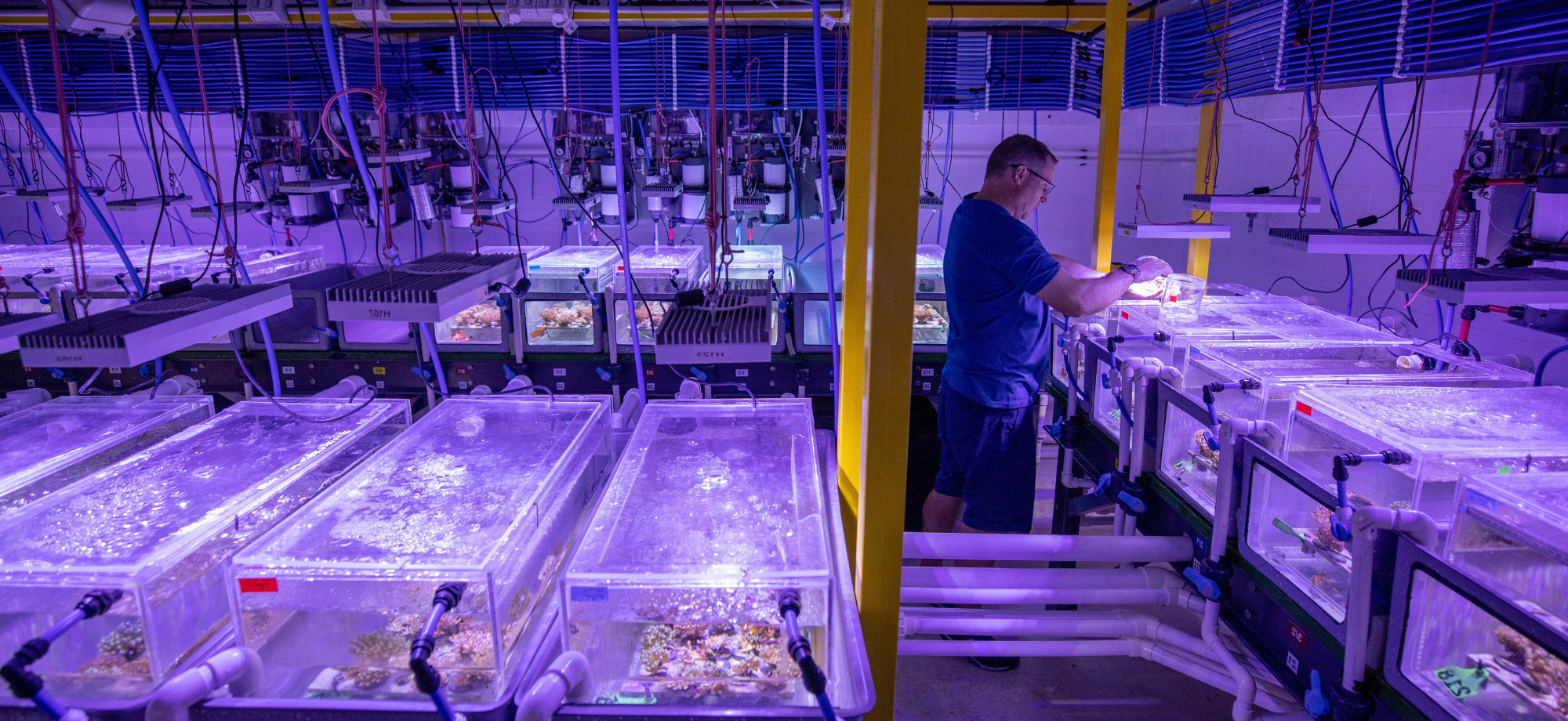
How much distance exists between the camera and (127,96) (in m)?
4.69

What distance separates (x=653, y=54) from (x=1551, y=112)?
3686 mm

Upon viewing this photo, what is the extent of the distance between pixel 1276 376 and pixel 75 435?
299cm

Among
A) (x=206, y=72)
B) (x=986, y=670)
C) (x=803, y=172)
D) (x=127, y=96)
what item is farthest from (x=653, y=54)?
(x=986, y=670)

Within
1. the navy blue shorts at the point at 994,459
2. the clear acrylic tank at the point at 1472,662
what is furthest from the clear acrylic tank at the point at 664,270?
the clear acrylic tank at the point at 1472,662

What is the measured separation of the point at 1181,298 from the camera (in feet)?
9.98

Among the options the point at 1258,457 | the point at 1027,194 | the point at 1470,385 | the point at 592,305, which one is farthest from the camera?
the point at 592,305

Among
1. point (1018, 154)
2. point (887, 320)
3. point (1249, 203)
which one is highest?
point (1018, 154)

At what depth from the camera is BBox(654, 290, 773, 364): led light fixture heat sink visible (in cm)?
162

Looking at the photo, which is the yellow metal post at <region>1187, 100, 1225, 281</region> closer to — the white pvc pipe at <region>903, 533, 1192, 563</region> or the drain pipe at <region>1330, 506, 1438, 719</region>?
the white pvc pipe at <region>903, 533, 1192, 563</region>

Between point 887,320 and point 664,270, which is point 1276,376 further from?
point 664,270

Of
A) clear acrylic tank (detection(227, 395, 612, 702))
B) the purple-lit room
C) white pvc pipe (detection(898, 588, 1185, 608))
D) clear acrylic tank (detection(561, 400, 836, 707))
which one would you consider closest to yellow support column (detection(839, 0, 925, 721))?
the purple-lit room

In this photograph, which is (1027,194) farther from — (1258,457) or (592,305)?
(592,305)

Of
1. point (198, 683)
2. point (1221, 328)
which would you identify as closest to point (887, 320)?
point (198, 683)

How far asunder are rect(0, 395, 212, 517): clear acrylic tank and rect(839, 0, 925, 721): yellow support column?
67.3 inches
